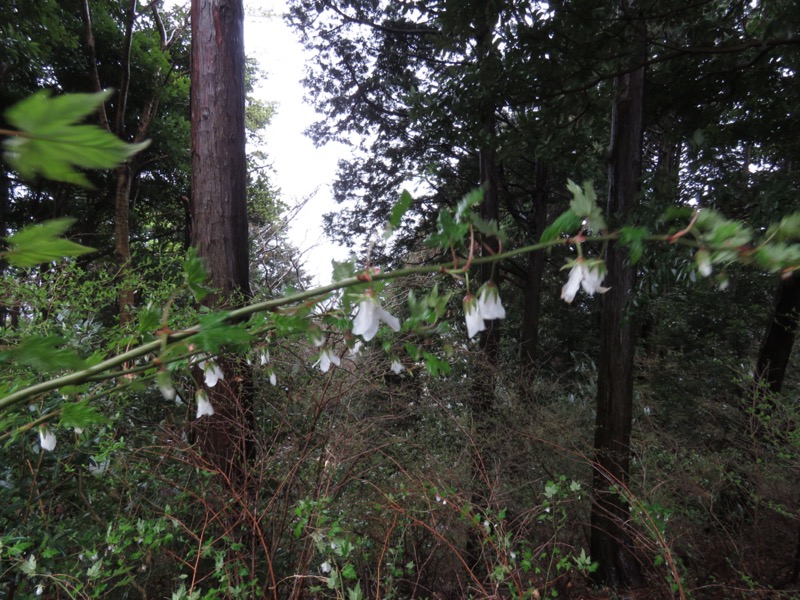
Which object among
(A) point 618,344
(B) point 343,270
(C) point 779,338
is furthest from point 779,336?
(B) point 343,270

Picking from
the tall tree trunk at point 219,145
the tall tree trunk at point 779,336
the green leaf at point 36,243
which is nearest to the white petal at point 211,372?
the green leaf at point 36,243

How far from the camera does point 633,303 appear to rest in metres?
4.07

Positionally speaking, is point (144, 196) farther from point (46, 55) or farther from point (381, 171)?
point (381, 171)

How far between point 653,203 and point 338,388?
2637 millimetres

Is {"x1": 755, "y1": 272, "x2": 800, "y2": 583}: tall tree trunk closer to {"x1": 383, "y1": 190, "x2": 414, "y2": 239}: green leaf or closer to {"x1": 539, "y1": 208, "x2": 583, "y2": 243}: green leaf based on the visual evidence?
{"x1": 539, "y1": 208, "x2": 583, "y2": 243}: green leaf

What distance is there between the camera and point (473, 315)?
0.78m

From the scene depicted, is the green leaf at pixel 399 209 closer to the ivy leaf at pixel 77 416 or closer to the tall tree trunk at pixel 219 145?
the ivy leaf at pixel 77 416

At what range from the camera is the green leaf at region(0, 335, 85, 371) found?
1.51 feet

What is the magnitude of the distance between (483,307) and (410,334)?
3.55ft

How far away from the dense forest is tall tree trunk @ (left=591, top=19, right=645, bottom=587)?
3 cm

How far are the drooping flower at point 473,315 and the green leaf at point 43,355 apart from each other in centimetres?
52

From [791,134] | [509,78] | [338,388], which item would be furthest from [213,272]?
[791,134]

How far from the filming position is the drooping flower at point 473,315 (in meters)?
0.77

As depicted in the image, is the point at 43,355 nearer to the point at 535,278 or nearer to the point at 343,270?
the point at 343,270
